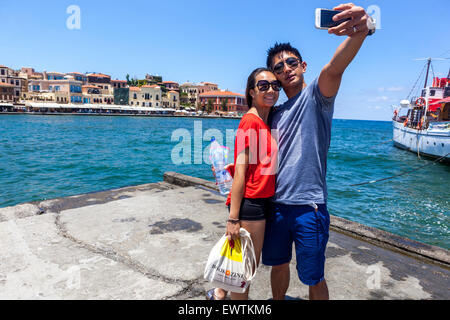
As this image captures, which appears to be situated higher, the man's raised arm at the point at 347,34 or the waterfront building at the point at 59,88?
the waterfront building at the point at 59,88

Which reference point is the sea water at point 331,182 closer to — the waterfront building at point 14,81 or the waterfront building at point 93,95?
the waterfront building at point 14,81

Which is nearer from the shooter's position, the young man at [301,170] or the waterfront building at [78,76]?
the young man at [301,170]

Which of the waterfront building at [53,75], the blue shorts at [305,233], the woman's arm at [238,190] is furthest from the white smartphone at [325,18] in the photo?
the waterfront building at [53,75]

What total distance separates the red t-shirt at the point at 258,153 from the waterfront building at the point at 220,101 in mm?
97931

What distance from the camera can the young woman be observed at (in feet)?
6.55

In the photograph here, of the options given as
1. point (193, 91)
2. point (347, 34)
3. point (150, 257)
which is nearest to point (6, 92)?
point (193, 91)

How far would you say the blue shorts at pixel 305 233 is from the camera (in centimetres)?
192

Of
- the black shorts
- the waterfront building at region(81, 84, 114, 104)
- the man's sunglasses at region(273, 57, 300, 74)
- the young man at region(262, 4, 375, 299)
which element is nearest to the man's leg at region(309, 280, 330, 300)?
the young man at region(262, 4, 375, 299)

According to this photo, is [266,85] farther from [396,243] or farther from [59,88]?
[59,88]

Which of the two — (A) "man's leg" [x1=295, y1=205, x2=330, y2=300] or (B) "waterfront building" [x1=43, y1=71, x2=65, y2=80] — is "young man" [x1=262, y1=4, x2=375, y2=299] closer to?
(A) "man's leg" [x1=295, y1=205, x2=330, y2=300]

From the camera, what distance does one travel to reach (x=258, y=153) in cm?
201
